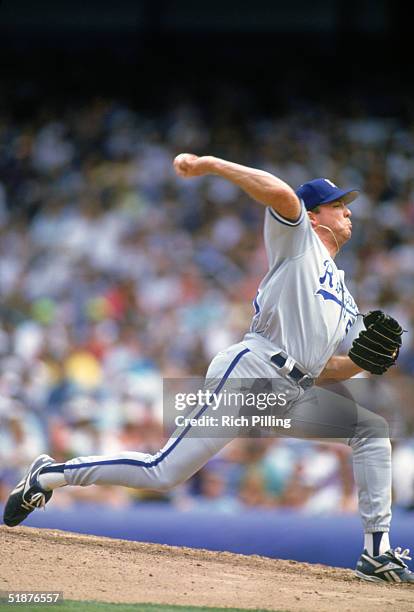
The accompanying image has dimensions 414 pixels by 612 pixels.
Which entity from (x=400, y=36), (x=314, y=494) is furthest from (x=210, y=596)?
(x=400, y=36)

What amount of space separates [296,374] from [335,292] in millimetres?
380

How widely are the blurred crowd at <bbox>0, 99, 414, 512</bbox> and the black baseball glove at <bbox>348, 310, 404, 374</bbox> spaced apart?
6.97 feet

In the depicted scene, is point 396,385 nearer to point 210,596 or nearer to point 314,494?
point 314,494

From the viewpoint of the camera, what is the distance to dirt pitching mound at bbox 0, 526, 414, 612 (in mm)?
3814

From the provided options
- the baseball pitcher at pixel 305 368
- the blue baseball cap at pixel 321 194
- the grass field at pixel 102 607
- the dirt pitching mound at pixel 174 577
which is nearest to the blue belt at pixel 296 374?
the baseball pitcher at pixel 305 368

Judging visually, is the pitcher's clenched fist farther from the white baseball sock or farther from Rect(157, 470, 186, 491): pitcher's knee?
the white baseball sock

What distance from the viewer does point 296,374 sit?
13.6ft

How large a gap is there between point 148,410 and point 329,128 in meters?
5.03

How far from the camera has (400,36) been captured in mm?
12359

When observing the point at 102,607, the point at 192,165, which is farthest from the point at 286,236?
the point at 102,607

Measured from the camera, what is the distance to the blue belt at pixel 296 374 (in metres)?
4.11

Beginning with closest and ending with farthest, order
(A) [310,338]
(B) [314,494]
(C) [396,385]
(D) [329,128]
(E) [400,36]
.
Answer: (A) [310,338] → (B) [314,494] → (C) [396,385] → (D) [329,128] → (E) [400,36]

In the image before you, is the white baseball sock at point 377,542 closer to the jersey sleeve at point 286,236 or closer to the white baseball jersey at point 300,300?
the white baseball jersey at point 300,300

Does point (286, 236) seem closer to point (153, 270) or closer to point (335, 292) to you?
point (335, 292)
